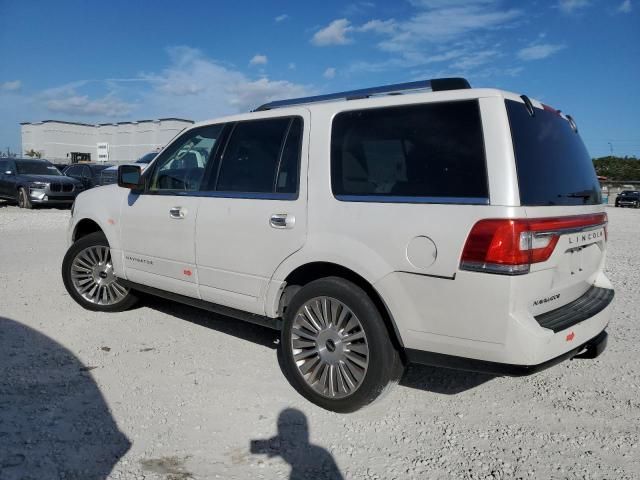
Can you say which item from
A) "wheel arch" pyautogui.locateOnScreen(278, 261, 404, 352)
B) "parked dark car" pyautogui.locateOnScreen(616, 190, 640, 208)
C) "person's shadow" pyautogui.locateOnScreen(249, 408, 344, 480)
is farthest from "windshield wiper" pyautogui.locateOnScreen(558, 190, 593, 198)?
"parked dark car" pyautogui.locateOnScreen(616, 190, 640, 208)

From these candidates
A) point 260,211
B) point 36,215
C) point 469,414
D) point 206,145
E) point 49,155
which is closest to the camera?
point 469,414

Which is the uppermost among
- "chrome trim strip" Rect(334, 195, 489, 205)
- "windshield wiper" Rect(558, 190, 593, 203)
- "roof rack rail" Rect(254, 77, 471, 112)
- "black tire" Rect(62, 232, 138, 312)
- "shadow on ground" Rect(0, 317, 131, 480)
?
"roof rack rail" Rect(254, 77, 471, 112)

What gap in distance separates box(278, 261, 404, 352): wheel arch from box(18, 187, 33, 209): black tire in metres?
16.0

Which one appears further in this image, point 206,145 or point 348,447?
point 206,145

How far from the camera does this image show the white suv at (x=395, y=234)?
2.70 meters

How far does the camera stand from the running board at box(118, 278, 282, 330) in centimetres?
377

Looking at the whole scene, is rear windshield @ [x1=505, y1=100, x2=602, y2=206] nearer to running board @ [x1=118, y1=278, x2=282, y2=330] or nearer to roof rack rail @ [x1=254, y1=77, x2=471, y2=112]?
roof rack rail @ [x1=254, y1=77, x2=471, y2=112]

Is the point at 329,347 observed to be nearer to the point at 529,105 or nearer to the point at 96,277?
the point at 529,105

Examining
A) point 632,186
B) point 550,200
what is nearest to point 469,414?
point 550,200

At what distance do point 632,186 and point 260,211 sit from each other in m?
54.1

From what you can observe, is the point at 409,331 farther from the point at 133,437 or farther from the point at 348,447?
the point at 133,437

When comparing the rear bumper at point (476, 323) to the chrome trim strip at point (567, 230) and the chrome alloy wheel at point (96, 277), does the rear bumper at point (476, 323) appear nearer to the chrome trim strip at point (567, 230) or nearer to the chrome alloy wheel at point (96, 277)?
the chrome trim strip at point (567, 230)

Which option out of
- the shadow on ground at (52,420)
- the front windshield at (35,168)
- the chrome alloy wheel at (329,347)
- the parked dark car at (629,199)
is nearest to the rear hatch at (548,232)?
the chrome alloy wheel at (329,347)

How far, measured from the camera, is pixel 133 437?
9.71 ft
